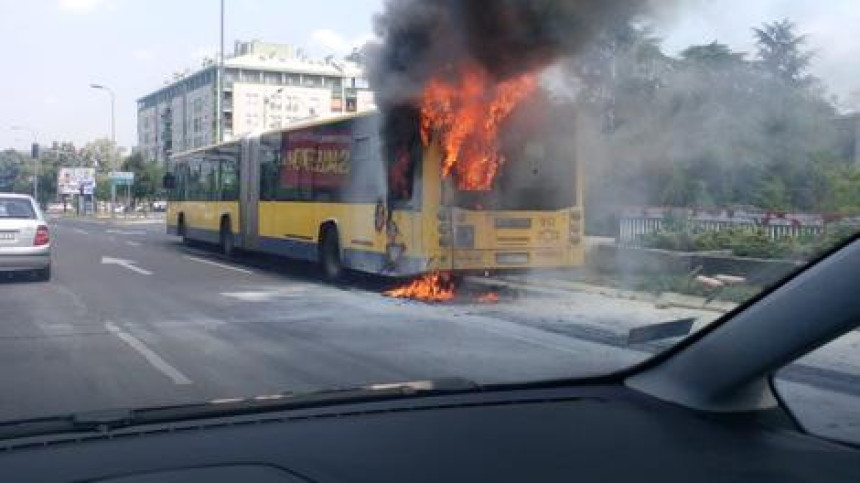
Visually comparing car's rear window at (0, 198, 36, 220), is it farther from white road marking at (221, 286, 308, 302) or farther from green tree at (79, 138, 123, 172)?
green tree at (79, 138, 123, 172)

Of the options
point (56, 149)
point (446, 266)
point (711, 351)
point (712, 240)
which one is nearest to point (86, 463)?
point (711, 351)

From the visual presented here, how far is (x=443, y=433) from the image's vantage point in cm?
240

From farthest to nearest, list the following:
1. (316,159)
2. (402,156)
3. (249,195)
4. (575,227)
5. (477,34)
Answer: (249,195) < (316,159) < (575,227) < (402,156) < (477,34)

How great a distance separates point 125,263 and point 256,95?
8.28 metres

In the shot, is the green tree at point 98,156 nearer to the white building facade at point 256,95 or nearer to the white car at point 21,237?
the white building facade at point 256,95

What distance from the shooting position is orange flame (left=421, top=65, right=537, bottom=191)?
11827mm

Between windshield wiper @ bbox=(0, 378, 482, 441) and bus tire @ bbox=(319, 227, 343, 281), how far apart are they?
13130 mm

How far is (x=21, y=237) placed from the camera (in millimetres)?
15148

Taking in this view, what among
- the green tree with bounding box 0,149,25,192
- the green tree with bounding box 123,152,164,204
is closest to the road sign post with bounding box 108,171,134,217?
the green tree with bounding box 123,152,164,204

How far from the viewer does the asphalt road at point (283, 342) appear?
21.1 feet

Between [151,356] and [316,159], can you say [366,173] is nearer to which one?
[316,159]

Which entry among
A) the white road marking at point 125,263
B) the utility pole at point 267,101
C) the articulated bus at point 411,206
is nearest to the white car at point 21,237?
the white road marking at point 125,263

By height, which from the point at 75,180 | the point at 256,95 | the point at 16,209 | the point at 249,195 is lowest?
the point at 16,209

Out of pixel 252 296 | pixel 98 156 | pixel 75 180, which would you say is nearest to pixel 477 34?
pixel 252 296
